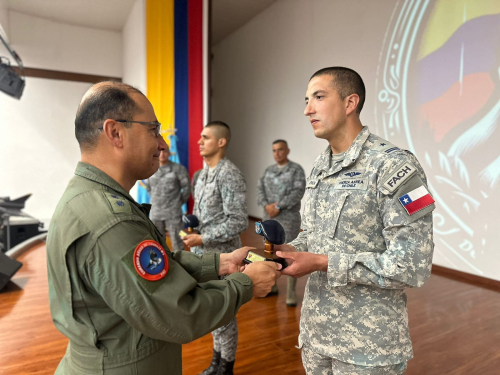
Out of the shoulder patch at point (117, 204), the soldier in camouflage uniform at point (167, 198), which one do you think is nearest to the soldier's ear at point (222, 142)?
the shoulder patch at point (117, 204)

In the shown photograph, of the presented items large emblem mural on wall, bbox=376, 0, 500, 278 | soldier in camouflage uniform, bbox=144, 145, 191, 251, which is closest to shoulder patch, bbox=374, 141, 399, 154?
large emblem mural on wall, bbox=376, 0, 500, 278

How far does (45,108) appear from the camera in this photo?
23.0ft

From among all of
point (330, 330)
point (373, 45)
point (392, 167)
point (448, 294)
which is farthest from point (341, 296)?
point (373, 45)

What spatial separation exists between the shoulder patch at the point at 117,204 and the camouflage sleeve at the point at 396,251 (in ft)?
2.10

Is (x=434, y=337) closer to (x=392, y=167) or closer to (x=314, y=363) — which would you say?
(x=314, y=363)

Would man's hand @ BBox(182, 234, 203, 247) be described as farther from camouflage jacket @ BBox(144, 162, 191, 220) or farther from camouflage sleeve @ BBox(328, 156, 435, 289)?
camouflage jacket @ BBox(144, 162, 191, 220)

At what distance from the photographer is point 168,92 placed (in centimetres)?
524

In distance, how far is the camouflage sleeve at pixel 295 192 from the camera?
3645mm

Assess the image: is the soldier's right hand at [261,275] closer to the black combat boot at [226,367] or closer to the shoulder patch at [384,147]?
the shoulder patch at [384,147]

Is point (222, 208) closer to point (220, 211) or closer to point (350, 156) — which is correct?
point (220, 211)

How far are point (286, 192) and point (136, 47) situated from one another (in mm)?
4055

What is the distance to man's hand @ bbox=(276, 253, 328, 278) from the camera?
3.48 ft

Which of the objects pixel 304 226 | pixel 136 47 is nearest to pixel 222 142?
pixel 304 226

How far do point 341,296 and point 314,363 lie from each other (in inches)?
11.5
